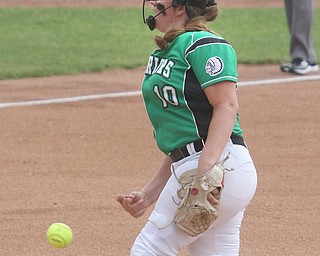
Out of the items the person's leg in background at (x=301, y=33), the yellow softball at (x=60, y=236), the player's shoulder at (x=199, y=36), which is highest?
the player's shoulder at (x=199, y=36)

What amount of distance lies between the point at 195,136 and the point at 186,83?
0.73 feet

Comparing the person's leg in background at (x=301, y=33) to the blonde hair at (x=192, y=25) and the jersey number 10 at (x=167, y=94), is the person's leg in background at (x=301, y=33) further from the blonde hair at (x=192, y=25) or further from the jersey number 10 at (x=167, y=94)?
the jersey number 10 at (x=167, y=94)

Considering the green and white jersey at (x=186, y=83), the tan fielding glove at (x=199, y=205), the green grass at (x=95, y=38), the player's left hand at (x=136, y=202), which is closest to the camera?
the tan fielding glove at (x=199, y=205)

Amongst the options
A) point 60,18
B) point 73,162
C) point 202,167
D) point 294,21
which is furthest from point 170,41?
point 60,18

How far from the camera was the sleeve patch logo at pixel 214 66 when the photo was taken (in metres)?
3.97

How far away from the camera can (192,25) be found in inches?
165

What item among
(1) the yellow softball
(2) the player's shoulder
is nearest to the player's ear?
(2) the player's shoulder

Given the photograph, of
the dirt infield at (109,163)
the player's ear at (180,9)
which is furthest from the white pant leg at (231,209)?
the dirt infield at (109,163)

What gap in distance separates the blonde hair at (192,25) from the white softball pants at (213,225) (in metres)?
0.49

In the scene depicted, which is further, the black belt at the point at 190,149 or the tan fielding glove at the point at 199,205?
the black belt at the point at 190,149

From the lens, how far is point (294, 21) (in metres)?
12.2

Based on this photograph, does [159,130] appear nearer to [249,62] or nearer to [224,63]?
[224,63]

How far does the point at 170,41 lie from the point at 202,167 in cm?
58

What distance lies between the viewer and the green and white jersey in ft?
13.2
